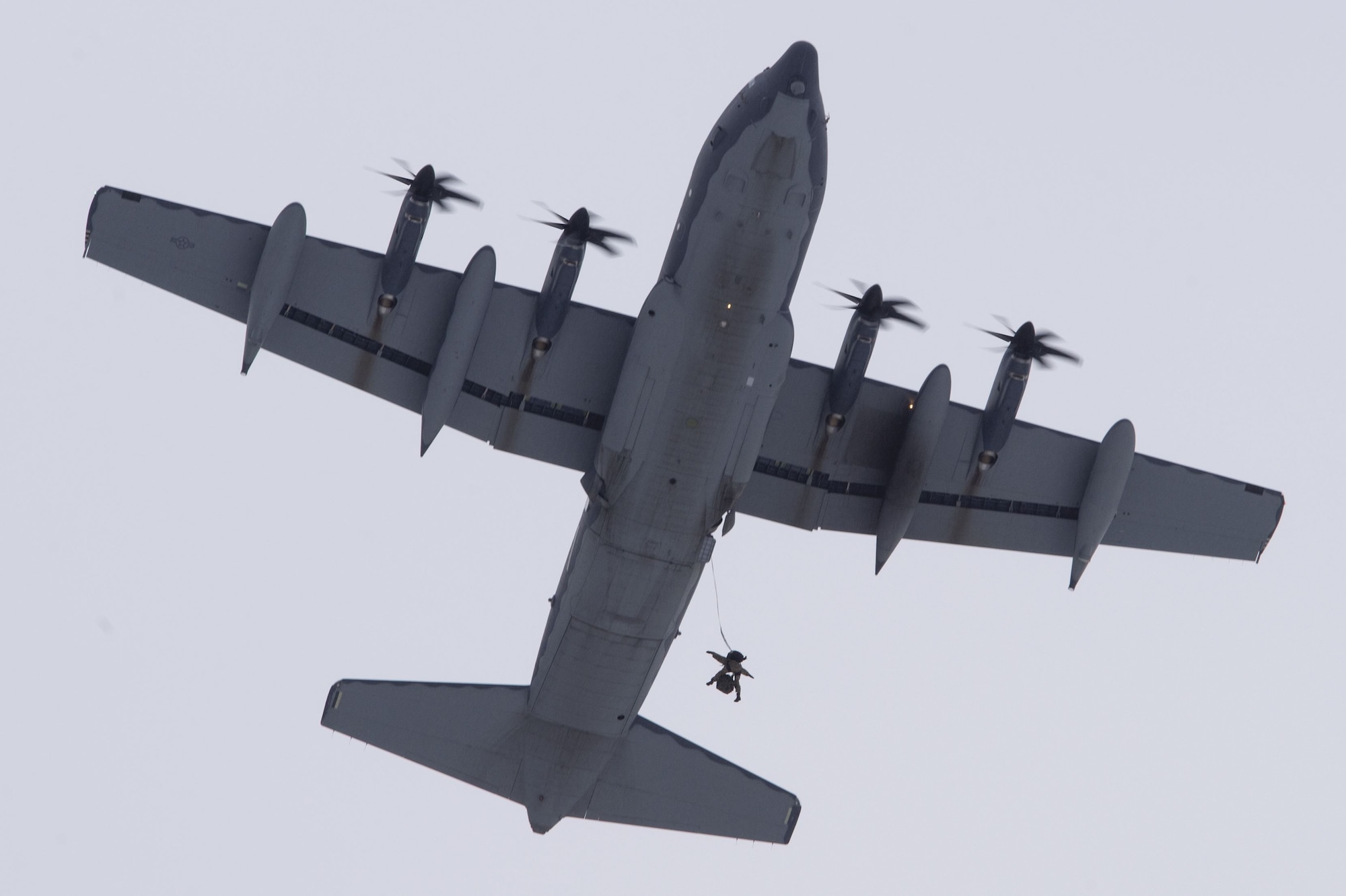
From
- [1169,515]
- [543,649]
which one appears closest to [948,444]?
[1169,515]

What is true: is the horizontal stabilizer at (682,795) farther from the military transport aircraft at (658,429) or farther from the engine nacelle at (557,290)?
the engine nacelle at (557,290)

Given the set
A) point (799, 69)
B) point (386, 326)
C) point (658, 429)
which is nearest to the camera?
point (799, 69)

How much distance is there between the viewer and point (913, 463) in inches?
1187

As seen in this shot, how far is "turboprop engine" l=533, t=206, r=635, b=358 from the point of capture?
93.1ft

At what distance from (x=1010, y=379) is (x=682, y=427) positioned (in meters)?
6.83

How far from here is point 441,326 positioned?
97.2 feet

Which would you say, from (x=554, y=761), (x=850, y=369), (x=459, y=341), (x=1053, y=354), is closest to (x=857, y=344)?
(x=850, y=369)

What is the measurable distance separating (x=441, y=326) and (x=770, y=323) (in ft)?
22.1

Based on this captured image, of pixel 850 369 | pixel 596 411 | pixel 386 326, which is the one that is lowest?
pixel 596 411

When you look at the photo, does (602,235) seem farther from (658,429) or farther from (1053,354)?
(1053,354)

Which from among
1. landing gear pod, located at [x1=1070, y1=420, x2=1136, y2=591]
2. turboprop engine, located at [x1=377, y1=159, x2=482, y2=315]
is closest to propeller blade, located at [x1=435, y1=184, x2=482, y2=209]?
turboprop engine, located at [x1=377, y1=159, x2=482, y2=315]

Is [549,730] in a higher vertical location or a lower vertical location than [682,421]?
lower

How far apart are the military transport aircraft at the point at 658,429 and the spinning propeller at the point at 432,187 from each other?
0.18ft

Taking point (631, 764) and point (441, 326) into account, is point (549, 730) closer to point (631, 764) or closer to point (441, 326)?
point (631, 764)
